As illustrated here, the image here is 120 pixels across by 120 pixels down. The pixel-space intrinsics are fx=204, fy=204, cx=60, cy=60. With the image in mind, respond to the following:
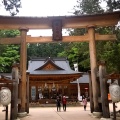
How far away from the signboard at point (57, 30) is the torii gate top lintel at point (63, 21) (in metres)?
0.23

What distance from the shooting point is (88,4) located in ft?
52.0

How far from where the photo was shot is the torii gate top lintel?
37.6 feet

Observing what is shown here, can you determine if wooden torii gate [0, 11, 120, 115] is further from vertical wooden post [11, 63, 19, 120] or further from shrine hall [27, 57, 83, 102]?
shrine hall [27, 57, 83, 102]

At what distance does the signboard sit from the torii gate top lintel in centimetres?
23

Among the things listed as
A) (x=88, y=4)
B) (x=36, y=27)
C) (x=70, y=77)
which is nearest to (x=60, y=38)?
(x=36, y=27)

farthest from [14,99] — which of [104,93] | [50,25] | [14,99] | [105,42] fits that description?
[105,42]

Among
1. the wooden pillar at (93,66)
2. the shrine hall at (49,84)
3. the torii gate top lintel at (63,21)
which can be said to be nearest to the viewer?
the wooden pillar at (93,66)

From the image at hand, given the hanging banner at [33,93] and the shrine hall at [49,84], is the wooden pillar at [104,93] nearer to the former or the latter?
the shrine hall at [49,84]

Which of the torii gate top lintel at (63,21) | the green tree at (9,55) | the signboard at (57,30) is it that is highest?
the green tree at (9,55)

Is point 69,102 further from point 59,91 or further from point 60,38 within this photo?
point 60,38

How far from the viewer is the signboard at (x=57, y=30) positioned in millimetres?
11445

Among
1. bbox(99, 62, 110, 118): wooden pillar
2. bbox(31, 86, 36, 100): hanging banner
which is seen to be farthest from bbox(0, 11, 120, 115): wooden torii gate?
bbox(31, 86, 36, 100): hanging banner

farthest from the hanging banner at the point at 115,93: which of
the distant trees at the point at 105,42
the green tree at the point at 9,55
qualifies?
the green tree at the point at 9,55

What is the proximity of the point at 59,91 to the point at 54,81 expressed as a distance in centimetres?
186
